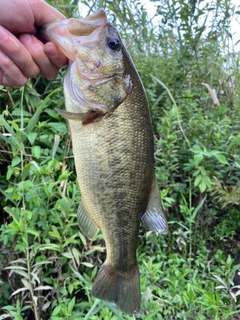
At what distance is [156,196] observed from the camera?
131 centimetres

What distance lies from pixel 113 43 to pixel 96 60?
0.08 metres

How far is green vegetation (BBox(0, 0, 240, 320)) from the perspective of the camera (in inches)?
70.7

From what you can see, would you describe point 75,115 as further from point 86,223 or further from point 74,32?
point 86,223

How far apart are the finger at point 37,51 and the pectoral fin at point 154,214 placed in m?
0.59

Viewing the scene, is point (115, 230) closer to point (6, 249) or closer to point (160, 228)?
point (160, 228)

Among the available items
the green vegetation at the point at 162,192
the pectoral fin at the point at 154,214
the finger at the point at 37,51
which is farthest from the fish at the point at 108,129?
the green vegetation at the point at 162,192

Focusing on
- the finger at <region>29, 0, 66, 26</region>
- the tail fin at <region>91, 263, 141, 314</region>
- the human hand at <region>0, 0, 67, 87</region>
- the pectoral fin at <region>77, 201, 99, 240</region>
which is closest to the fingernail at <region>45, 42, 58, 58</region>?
the human hand at <region>0, 0, 67, 87</region>

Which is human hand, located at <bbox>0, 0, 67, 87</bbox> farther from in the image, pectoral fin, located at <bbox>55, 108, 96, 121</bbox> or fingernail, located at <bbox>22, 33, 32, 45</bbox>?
pectoral fin, located at <bbox>55, 108, 96, 121</bbox>

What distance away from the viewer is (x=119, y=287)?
1.40 meters

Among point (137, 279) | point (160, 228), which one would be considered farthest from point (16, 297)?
point (160, 228)

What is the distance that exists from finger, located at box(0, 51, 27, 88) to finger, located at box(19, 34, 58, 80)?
84mm

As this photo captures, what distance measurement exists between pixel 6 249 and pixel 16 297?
0.81 ft

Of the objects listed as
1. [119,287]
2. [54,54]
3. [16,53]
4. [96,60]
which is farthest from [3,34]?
[119,287]

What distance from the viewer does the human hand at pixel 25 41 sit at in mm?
1357
